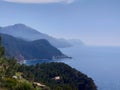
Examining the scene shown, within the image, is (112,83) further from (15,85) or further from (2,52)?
(15,85)

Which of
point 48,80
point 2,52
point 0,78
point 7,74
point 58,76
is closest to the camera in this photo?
point 0,78

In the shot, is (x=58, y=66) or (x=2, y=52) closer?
(x=2, y=52)

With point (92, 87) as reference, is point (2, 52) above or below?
above

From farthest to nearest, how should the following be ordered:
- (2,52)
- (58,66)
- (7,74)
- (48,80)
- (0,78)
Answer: (58,66), (48,80), (2,52), (7,74), (0,78)

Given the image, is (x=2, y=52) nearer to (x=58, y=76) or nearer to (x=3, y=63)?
(x=3, y=63)

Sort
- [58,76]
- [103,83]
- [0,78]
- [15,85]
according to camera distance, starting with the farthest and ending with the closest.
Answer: [103,83] → [58,76] → [0,78] → [15,85]

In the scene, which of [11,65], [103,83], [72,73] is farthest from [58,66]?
[103,83]

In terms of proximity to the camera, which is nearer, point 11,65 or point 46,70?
point 11,65

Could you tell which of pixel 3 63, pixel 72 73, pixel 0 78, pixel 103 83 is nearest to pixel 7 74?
pixel 3 63

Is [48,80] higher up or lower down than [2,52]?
lower down
